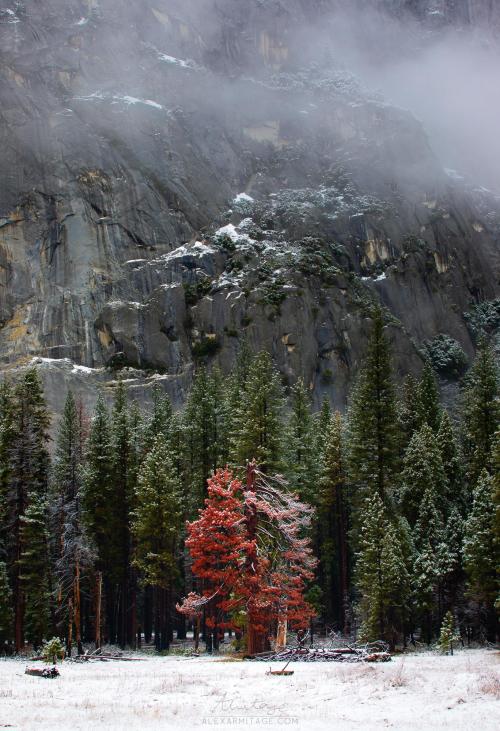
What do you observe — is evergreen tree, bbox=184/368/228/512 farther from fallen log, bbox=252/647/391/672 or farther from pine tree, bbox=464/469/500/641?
fallen log, bbox=252/647/391/672

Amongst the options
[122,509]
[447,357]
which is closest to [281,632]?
[122,509]

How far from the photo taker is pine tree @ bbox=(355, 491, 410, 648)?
32469 mm

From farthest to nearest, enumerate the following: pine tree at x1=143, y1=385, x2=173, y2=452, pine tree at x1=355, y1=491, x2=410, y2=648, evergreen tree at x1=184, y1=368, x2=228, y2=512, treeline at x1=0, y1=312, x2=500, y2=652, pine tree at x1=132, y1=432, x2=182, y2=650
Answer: pine tree at x1=143, y1=385, x2=173, y2=452, evergreen tree at x1=184, y1=368, x2=228, y2=512, pine tree at x1=132, y1=432, x2=182, y2=650, treeline at x1=0, y1=312, x2=500, y2=652, pine tree at x1=355, y1=491, x2=410, y2=648

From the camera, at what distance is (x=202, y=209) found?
418ft

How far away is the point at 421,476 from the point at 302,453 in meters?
8.46

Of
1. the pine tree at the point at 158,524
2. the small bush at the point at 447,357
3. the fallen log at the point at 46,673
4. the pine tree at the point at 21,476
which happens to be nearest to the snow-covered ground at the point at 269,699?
the fallen log at the point at 46,673

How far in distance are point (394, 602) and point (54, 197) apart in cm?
10218

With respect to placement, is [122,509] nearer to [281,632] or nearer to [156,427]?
[156,427]

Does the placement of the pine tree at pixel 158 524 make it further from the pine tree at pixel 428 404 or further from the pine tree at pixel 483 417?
the pine tree at pixel 428 404

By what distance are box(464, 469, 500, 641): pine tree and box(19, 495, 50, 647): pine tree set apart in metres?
20.9

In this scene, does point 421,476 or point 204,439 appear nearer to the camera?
point 421,476

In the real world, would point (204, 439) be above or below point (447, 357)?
below

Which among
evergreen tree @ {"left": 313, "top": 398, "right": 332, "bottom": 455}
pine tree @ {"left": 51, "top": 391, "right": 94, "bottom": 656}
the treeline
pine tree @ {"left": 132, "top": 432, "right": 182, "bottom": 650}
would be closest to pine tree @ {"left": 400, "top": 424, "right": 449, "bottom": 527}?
the treeline

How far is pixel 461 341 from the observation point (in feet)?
416
